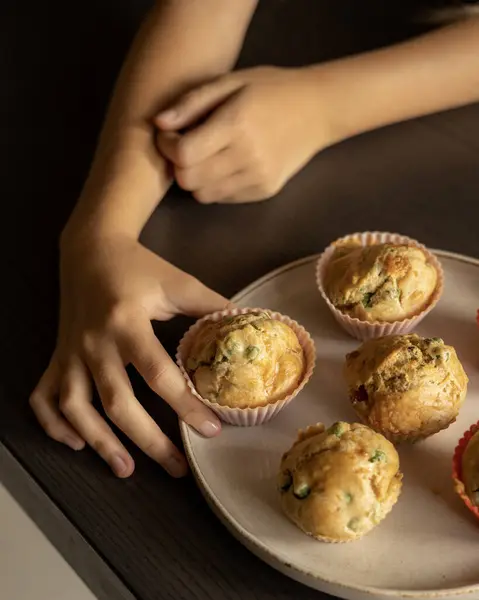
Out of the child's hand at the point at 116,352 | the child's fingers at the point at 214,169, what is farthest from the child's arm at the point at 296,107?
the child's hand at the point at 116,352

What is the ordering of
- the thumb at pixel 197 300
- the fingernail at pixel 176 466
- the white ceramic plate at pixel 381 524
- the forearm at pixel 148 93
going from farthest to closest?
the forearm at pixel 148 93 < the thumb at pixel 197 300 < the fingernail at pixel 176 466 < the white ceramic plate at pixel 381 524

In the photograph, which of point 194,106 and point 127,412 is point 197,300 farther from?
point 194,106

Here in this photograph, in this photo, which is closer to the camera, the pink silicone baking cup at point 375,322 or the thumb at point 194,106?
the pink silicone baking cup at point 375,322

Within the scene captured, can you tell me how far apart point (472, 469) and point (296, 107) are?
2.18 ft

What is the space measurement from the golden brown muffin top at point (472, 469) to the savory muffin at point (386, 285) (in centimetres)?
21

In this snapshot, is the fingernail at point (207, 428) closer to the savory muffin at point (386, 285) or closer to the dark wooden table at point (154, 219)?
the dark wooden table at point (154, 219)

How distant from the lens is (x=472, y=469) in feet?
2.52

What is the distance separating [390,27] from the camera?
1.45 metres

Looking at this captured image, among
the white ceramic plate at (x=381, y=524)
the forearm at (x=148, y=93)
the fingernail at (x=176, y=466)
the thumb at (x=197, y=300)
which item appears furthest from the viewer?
the forearm at (x=148, y=93)

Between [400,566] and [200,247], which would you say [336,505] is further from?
[200,247]

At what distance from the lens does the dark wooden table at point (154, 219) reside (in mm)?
799

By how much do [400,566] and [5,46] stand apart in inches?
52.0

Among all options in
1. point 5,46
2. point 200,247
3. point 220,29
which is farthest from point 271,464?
point 5,46

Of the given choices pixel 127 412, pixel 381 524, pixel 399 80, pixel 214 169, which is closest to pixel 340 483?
pixel 381 524
